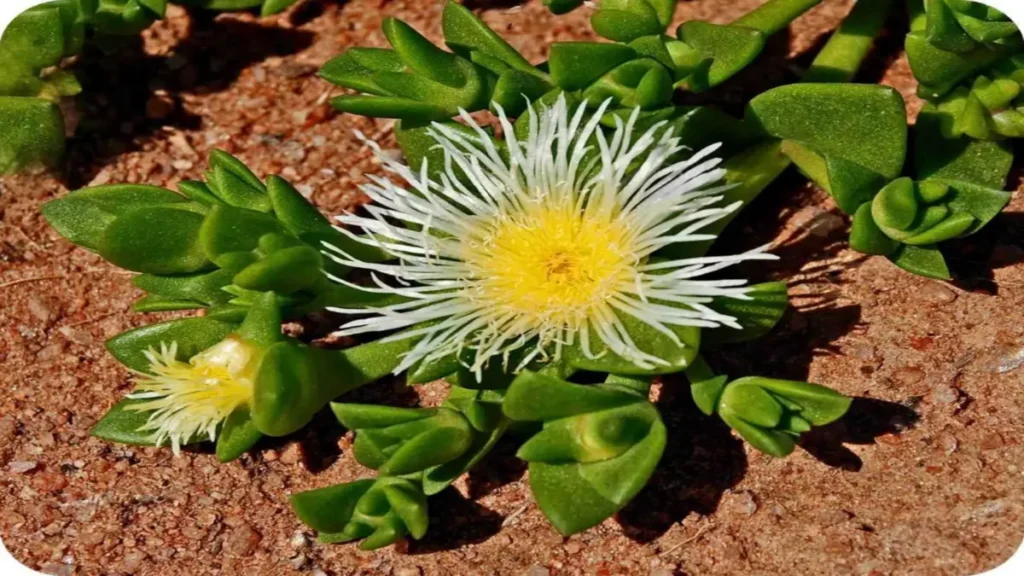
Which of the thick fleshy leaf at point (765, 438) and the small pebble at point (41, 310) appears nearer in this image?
the thick fleshy leaf at point (765, 438)

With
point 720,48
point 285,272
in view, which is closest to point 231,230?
point 285,272

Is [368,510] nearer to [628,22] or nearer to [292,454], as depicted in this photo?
[292,454]

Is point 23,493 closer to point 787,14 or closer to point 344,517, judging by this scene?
point 344,517

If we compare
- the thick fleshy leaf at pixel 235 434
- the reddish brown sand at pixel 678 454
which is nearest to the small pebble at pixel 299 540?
the reddish brown sand at pixel 678 454

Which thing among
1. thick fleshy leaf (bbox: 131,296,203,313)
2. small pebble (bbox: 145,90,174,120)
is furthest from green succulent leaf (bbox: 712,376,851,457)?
small pebble (bbox: 145,90,174,120)

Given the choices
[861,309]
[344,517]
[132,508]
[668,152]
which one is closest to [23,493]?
[132,508]

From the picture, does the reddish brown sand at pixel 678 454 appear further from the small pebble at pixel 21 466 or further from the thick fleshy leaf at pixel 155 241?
the thick fleshy leaf at pixel 155 241
